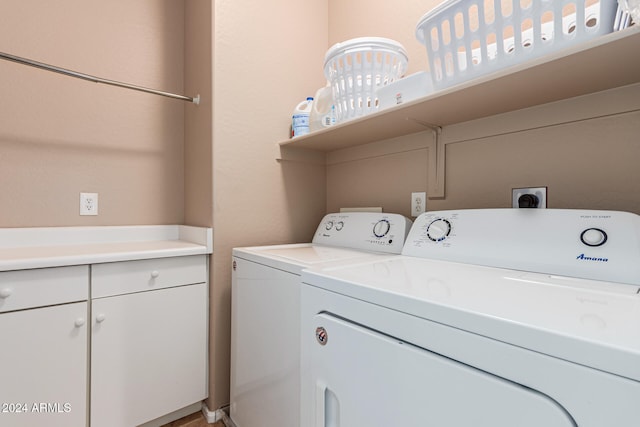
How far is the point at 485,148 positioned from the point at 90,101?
76.5 inches

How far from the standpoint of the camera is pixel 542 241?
888mm

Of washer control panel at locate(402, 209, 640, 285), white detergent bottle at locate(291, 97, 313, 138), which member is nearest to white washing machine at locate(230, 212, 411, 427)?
washer control panel at locate(402, 209, 640, 285)

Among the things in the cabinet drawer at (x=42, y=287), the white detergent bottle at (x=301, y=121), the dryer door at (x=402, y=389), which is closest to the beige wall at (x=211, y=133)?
the white detergent bottle at (x=301, y=121)

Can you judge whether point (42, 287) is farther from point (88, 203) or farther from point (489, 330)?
point (489, 330)

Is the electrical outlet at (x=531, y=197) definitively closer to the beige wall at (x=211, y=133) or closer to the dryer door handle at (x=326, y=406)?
the beige wall at (x=211, y=133)

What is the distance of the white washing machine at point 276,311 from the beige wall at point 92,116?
0.84 metres

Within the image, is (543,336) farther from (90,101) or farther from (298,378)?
(90,101)

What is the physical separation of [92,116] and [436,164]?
1774 millimetres

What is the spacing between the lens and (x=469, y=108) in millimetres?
1114

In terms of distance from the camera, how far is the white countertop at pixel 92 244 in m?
1.17

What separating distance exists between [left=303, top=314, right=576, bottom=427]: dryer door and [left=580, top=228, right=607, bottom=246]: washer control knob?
57cm

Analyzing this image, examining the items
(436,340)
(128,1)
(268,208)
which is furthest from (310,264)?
(128,1)

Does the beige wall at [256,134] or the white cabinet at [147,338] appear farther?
the beige wall at [256,134]

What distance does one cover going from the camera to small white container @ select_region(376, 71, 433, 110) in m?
1.13
